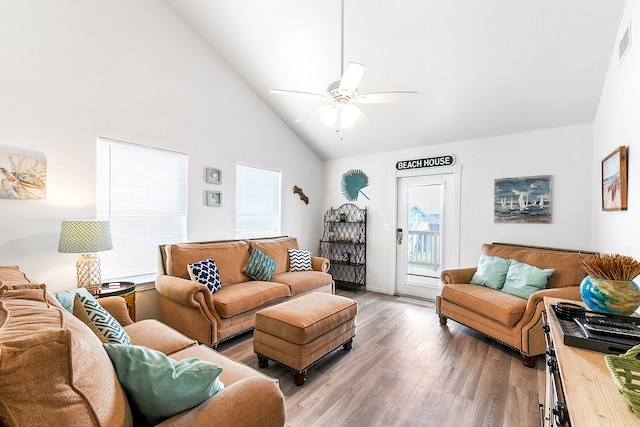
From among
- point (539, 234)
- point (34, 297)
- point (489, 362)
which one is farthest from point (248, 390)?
point (539, 234)

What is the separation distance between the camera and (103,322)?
4.81 feet

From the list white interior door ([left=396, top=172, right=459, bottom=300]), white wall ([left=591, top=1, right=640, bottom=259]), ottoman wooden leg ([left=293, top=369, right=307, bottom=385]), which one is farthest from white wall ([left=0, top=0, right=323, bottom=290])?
white wall ([left=591, top=1, right=640, bottom=259])

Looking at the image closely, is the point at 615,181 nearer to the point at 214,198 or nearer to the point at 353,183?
the point at 353,183

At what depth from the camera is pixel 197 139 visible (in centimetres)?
358

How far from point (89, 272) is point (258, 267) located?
65.6 inches

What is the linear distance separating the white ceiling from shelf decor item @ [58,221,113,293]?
8.62 ft

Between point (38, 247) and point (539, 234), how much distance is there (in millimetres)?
5268

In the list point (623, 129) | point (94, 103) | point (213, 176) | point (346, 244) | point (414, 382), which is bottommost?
point (414, 382)

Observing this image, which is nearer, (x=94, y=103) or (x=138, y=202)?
(x=94, y=103)

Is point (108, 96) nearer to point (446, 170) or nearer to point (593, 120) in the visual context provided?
point (446, 170)

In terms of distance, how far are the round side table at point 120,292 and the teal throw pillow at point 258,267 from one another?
1224 mm

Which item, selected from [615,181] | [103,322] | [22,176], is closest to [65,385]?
[103,322]

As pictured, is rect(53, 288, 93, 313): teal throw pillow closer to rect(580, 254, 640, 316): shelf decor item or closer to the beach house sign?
rect(580, 254, 640, 316): shelf decor item

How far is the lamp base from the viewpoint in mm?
2557
